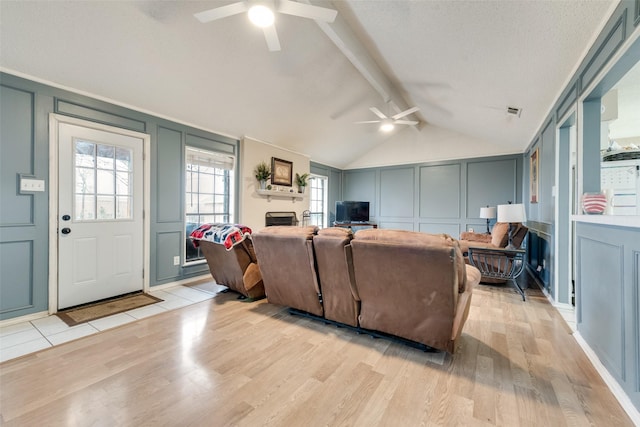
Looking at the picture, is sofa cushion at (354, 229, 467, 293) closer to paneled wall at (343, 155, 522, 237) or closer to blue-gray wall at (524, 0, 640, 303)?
blue-gray wall at (524, 0, 640, 303)

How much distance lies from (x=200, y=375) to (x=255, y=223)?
3.34m

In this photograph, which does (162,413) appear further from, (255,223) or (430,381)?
(255,223)

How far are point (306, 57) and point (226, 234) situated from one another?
8.40 feet

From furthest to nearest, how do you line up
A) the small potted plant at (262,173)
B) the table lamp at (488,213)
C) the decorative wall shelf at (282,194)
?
the table lamp at (488,213) → the decorative wall shelf at (282,194) → the small potted plant at (262,173)

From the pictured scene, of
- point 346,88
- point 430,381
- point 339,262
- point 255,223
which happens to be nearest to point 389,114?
point 346,88

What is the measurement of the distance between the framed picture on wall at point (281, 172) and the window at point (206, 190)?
2.95ft

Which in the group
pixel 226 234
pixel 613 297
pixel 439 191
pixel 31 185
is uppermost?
→ pixel 439 191

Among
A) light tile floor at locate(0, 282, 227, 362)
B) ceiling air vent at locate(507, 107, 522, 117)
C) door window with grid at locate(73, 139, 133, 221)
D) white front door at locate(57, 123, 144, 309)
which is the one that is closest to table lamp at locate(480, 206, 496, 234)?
ceiling air vent at locate(507, 107, 522, 117)

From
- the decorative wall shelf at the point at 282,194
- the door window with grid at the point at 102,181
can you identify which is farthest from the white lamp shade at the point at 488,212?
the door window with grid at the point at 102,181

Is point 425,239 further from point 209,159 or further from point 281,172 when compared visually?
point 281,172

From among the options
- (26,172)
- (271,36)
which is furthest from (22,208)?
(271,36)

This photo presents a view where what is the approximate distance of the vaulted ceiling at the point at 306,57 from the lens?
83.7 inches

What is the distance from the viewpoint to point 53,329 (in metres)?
2.38

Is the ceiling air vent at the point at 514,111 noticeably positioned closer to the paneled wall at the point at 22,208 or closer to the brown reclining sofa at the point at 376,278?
the brown reclining sofa at the point at 376,278
